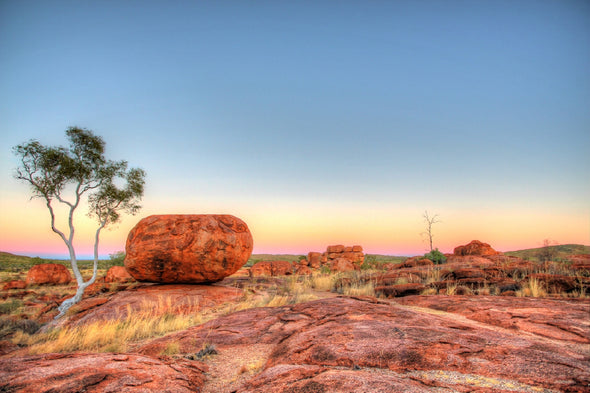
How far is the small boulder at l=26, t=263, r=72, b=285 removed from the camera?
21000 mm

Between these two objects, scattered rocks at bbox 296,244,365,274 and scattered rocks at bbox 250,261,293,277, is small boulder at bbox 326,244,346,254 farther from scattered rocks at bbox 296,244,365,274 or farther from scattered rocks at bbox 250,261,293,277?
scattered rocks at bbox 250,261,293,277

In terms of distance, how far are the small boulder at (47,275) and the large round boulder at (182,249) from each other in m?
14.4

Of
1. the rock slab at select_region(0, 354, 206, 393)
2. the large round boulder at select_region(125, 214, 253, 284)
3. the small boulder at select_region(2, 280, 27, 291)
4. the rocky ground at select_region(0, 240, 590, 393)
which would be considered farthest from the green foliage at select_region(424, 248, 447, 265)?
the small boulder at select_region(2, 280, 27, 291)

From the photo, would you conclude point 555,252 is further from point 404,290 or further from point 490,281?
point 404,290

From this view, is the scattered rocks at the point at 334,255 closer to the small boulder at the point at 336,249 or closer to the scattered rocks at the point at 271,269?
the small boulder at the point at 336,249

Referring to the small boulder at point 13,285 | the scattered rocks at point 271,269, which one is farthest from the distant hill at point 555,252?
the small boulder at point 13,285

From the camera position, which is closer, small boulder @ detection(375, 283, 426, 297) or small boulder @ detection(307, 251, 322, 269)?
small boulder @ detection(375, 283, 426, 297)

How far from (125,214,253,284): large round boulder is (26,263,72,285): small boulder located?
47.2 ft

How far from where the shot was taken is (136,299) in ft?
34.4

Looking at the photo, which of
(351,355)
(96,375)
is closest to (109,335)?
(96,375)

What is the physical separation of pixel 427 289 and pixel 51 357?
409 inches

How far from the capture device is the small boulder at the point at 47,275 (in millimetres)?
21000

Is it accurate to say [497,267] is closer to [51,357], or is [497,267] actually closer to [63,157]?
[51,357]

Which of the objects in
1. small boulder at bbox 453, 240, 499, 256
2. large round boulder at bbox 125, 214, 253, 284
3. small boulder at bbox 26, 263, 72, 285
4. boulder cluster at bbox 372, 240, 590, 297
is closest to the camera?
boulder cluster at bbox 372, 240, 590, 297
